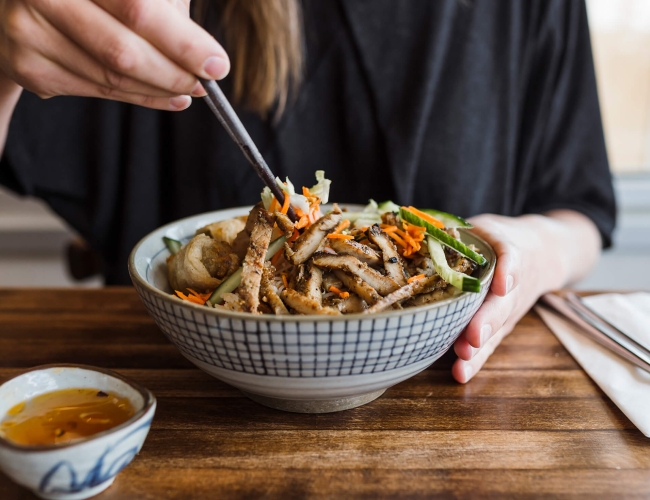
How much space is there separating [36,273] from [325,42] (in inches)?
74.7

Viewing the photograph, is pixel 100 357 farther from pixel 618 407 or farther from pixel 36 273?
pixel 36 273

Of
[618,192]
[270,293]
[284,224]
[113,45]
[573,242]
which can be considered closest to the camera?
[113,45]

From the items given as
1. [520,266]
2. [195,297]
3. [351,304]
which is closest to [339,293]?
[351,304]

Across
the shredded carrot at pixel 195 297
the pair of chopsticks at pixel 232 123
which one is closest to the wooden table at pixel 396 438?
the shredded carrot at pixel 195 297

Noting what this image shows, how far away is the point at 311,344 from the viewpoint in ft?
2.41

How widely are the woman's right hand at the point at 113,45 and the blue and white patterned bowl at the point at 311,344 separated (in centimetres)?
30

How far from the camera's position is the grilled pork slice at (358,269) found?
91cm

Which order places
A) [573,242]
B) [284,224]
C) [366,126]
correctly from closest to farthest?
[284,224] → [573,242] → [366,126]

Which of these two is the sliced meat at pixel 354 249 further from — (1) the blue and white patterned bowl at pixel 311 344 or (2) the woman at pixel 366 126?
(2) the woman at pixel 366 126

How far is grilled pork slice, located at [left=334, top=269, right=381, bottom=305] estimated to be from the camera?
0.88 m

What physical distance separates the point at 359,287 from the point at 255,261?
6.7 inches

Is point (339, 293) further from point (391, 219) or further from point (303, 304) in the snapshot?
point (391, 219)

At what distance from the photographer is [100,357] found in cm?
111

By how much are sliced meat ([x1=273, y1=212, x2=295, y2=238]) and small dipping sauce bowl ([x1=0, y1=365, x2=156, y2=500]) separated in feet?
1.18
